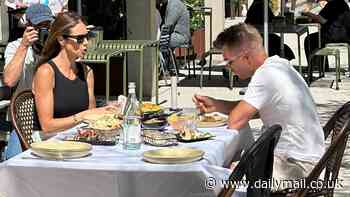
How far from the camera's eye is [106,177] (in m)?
3.00

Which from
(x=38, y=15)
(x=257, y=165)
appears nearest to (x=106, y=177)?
(x=257, y=165)

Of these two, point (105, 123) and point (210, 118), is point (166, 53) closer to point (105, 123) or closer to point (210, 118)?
point (210, 118)

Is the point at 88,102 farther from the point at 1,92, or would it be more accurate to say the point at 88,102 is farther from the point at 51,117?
the point at 1,92

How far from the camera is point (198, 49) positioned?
43.0 ft

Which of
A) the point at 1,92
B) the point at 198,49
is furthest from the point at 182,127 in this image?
the point at 198,49

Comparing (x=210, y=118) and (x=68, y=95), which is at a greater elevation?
(x=68, y=95)

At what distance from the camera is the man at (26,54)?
4.71m

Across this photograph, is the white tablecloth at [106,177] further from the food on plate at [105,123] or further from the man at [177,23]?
the man at [177,23]

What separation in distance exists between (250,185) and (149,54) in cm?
638

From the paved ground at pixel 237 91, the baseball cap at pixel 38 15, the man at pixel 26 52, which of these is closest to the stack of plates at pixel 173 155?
the man at pixel 26 52

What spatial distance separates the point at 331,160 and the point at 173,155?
823 mm

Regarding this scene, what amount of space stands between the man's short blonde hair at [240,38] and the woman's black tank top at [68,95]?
0.95 meters

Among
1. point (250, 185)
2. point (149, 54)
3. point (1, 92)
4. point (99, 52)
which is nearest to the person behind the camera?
point (250, 185)

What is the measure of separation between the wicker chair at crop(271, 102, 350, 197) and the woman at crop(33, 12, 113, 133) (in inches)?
49.3
